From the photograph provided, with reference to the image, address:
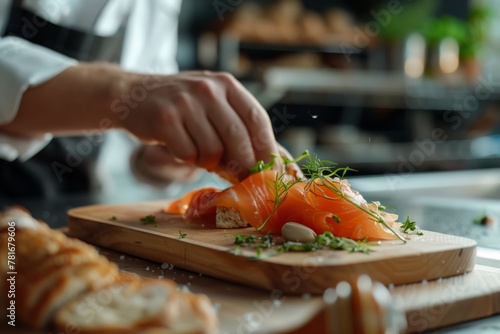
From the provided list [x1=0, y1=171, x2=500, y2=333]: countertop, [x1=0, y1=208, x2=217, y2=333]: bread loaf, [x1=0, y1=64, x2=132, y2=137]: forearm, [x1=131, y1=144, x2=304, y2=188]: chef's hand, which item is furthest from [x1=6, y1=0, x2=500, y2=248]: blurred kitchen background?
[x1=0, y1=208, x2=217, y2=333]: bread loaf

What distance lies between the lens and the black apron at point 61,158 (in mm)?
2344

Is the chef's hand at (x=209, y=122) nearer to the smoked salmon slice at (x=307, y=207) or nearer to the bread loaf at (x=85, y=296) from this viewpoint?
the smoked salmon slice at (x=307, y=207)

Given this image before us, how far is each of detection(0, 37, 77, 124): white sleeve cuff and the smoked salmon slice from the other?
54 centimetres

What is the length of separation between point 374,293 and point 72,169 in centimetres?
198

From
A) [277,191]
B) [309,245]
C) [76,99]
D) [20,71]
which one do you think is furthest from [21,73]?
[309,245]

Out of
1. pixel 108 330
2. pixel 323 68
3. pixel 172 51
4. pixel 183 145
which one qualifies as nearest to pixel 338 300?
pixel 108 330

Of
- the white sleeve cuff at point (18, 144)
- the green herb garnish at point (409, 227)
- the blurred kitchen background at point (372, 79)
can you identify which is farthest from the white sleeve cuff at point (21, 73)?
the blurred kitchen background at point (372, 79)

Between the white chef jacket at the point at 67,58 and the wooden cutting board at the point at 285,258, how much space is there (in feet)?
1.59

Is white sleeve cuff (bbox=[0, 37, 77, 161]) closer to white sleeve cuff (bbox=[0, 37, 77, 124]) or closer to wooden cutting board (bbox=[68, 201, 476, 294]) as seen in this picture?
white sleeve cuff (bbox=[0, 37, 77, 124])

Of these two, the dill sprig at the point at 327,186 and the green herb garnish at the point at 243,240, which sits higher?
the dill sprig at the point at 327,186

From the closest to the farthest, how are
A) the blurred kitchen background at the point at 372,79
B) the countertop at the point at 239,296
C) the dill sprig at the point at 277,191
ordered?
the countertop at the point at 239,296 → the dill sprig at the point at 277,191 → the blurred kitchen background at the point at 372,79

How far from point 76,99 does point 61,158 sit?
916 millimetres

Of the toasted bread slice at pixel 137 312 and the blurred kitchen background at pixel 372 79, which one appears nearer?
the toasted bread slice at pixel 137 312

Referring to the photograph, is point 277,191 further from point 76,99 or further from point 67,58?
point 67,58
